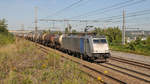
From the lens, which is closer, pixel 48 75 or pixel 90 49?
pixel 48 75

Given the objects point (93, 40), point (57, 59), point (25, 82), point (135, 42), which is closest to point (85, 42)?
point (93, 40)

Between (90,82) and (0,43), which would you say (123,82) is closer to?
(90,82)

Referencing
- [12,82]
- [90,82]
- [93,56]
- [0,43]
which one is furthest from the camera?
[0,43]

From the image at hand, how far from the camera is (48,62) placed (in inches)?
507

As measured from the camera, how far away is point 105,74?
10.6m

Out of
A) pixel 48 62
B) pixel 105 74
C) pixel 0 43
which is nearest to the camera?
pixel 105 74

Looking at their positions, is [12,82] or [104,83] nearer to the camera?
[12,82]

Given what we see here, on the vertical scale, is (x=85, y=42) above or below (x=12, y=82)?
above

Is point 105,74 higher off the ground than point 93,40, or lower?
lower

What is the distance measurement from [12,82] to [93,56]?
9.37 m

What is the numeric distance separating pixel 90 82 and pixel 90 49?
303 inches

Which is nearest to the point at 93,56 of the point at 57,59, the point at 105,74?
the point at 57,59

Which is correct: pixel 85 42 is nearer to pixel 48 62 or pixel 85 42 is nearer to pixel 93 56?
pixel 93 56

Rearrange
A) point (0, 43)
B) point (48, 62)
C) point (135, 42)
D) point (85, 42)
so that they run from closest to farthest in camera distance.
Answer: point (48, 62), point (85, 42), point (0, 43), point (135, 42)
